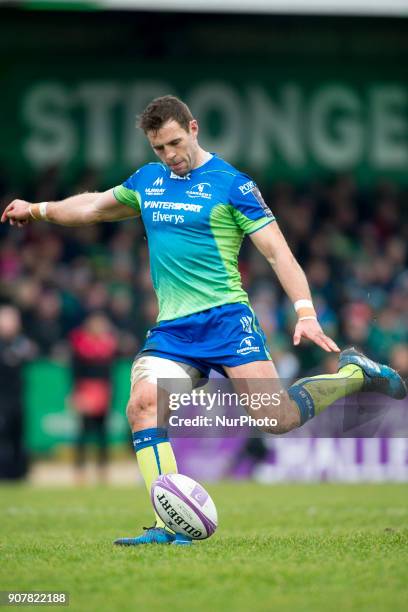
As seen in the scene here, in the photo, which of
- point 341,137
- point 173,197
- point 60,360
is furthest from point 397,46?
point 173,197

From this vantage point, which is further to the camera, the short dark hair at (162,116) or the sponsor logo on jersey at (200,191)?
the sponsor logo on jersey at (200,191)

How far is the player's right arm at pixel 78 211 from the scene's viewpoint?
26.0ft

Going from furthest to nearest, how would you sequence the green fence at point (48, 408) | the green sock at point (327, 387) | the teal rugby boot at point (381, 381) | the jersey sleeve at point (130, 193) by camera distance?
the green fence at point (48, 408)
the jersey sleeve at point (130, 193)
the teal rugby boot at point (381, 381)
the green sock at point (327, 387)

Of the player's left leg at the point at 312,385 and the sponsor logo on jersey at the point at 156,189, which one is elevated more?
the sponsor logo on jersey at the point at 156,189

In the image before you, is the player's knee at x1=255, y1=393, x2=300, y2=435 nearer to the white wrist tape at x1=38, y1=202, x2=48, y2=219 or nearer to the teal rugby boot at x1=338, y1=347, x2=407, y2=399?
the teal rugby boot at x1=338, y1=347, x2=407, y2=399

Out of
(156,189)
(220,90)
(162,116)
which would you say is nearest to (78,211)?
(156,189)

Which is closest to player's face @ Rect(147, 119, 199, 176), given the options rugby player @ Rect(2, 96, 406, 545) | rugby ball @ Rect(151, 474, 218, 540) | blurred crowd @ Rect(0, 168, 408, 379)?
rugby player @ Rect(2, 96, 406, 545)

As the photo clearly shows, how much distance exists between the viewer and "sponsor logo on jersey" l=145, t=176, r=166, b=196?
24.7 ft

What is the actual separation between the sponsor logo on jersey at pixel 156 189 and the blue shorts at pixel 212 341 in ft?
2.63

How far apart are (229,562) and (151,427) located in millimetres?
1049

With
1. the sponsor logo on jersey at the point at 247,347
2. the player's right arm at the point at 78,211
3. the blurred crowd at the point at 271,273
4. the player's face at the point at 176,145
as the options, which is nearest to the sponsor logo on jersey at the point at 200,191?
the player's face at the point at 176,145

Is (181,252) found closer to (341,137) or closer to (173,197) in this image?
(173,197)

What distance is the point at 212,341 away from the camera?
7.37 metres

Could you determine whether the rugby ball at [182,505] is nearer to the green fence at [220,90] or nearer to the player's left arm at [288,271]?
the player's left arm at [288,271]
